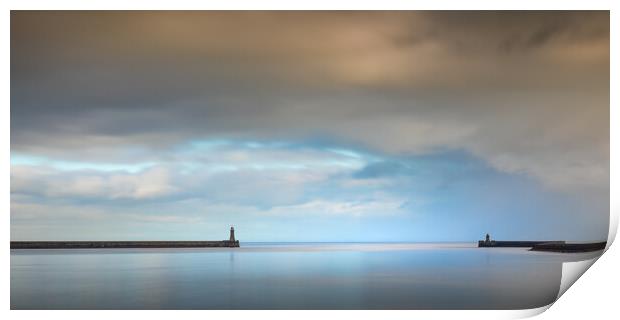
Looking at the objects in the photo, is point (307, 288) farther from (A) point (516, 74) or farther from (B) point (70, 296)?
(A) point (516, 74)

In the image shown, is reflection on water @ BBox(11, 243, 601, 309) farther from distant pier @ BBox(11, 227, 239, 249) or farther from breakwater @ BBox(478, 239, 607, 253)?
distant pier @ BBox(11, 227, 239, 249)

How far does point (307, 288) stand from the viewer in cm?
725

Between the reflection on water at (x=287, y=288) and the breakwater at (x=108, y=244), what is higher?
the reflection on water at (x=287, y=288)

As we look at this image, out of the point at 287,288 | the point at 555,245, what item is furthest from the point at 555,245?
the point at 287,288

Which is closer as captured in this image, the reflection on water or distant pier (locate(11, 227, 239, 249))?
the reflection on water

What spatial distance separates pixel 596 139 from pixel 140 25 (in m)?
5.05

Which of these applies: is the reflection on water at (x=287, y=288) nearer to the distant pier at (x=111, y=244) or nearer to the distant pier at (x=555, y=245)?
the distant pier at (x=555, y=245)

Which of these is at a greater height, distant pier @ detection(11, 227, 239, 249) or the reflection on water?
the reflection on water

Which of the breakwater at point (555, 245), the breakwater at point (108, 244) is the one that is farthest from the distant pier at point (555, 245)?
the breakwater at point (108, 244)

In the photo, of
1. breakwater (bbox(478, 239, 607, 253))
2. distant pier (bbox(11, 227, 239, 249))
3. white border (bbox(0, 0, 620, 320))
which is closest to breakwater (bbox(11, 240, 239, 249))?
distant pier (bbox(11, 227, 239, 249))

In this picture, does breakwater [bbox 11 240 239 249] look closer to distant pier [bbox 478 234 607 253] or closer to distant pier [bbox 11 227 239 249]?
distant pier [bbox 11 227 239 249]
